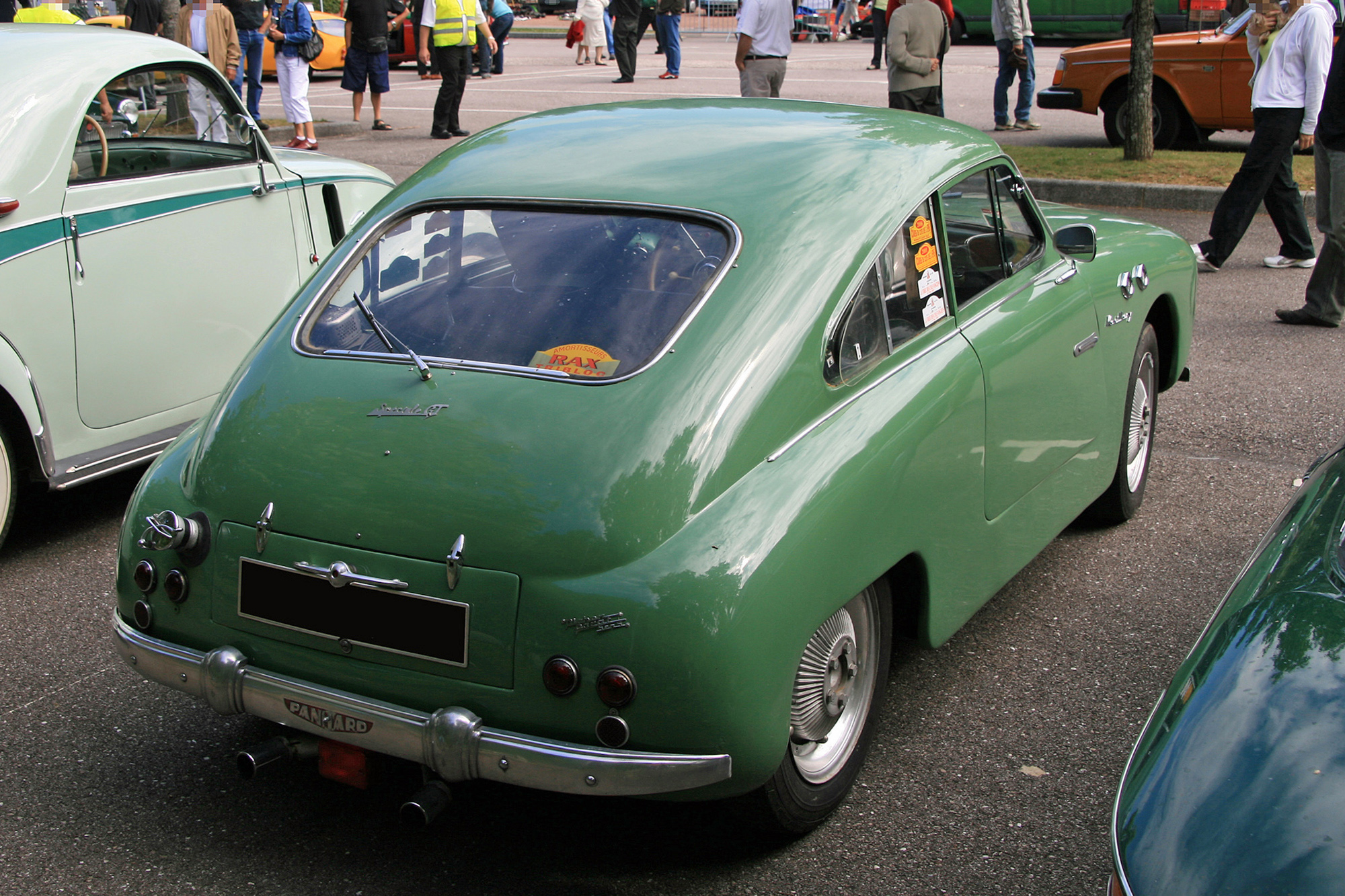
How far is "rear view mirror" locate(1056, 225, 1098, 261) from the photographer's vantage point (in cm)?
411

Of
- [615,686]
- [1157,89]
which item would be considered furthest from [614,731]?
[1157,89]

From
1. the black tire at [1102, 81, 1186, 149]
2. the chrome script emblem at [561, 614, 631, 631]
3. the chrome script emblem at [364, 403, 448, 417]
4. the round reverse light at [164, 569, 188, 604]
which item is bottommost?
the round reverse light at [164, 569, 188, 604]

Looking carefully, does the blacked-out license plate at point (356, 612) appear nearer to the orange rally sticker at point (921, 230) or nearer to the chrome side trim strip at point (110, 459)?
the orange rally sticker at point (921, 230)

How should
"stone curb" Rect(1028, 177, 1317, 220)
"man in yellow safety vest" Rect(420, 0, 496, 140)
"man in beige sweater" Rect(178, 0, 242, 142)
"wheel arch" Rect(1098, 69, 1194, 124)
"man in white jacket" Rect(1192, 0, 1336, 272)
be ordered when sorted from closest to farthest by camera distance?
"man in white jacket" Rect(1192, 0, 1336, 272)
"stone curb" Rect(1028, 177, 1317, 220)
"man in beige sweater" Rect(178, 0, 242, 142)
"wheel arch" Rect(1098, 69, 1194, 124)
"man in yellow safety vest" Rect(420, 0, 496, 140)

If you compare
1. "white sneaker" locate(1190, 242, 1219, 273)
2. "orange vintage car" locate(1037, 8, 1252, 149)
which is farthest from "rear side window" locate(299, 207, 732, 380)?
"orange vintage car" locate(1037, 8, 1252, 149)

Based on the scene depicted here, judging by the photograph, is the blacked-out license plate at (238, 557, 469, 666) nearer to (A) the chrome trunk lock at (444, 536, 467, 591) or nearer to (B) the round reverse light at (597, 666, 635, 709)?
(A) the chrome trunk lock at (444, 536, 467, 591)

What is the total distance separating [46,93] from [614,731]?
3726 millimetres

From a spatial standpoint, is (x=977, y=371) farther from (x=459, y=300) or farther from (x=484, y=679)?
(x=484, y=679)

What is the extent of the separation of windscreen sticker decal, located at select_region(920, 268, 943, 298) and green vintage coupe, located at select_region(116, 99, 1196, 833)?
0.01 meters

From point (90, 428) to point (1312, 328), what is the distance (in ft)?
21.5

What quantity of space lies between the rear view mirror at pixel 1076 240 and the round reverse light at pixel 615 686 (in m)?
2.35

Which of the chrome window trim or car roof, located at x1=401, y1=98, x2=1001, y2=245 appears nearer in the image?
the chrome window trim

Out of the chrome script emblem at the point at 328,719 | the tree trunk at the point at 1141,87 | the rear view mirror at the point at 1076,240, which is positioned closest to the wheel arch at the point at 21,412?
the chrome script emblem at the point at 328,719

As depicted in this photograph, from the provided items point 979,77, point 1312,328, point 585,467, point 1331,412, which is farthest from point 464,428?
point 979,77
